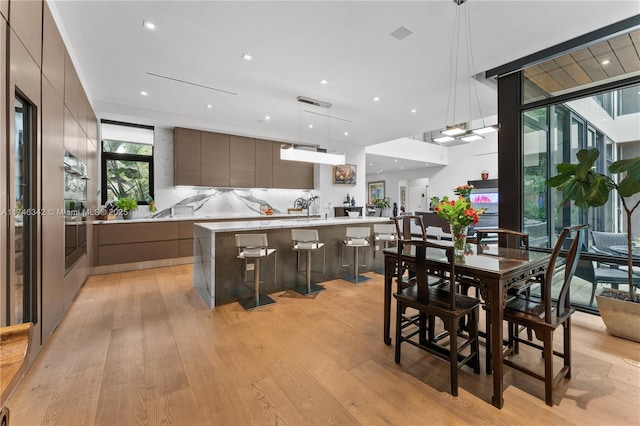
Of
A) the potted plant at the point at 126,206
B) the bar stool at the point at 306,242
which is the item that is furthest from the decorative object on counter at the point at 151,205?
the bar stool at the point at 306,242

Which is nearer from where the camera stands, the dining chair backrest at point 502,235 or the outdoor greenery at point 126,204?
the dining chair backrest at point 502,235

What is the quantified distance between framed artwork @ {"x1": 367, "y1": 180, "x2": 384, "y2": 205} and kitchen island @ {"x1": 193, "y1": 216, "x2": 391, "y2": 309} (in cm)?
1113

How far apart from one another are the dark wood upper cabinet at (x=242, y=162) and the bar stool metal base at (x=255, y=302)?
343 centimetres

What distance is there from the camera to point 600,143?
3.17 m

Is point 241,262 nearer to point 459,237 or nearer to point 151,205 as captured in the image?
point 459,237

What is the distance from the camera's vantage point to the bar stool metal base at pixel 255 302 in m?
3.41

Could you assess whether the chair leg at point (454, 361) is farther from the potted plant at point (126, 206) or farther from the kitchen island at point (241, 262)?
the potted plant at point (126, 206)

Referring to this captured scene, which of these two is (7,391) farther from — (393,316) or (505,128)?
(505,128)

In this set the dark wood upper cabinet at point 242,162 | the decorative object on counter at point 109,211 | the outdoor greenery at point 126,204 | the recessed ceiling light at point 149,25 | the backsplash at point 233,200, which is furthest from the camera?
the dark wood upper cabinet at point 242,162

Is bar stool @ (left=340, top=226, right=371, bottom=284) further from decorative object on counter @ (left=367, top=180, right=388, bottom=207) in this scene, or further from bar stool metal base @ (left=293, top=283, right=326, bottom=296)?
decorative object on counter @ (left=367, top=180, right=388, bottom=207)

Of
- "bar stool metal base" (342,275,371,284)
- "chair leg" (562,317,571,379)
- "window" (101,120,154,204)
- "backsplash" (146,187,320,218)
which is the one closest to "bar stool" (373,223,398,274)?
"bar stool metal base" (342,275,371,284)

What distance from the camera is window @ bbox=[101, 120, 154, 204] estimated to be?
5.43m

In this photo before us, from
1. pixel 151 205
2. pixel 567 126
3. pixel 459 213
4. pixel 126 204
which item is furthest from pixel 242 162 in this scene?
pixel 567 126

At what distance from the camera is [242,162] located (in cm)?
657
